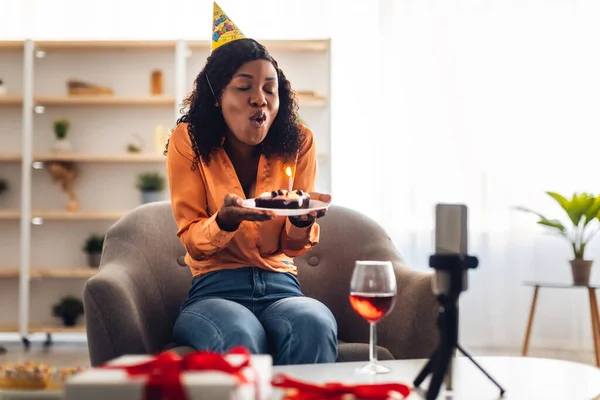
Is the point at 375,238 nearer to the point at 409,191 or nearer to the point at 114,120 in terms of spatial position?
the point at 409,191

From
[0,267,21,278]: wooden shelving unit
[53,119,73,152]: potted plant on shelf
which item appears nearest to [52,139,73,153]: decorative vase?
[53,119,73,152]: potted plant on shelf

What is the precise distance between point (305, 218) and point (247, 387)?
1.00 m

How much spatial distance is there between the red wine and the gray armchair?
2.01 feet

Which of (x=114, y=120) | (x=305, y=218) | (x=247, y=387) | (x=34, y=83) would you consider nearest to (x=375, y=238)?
(x=305, y=218)

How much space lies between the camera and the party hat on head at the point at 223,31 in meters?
2.10

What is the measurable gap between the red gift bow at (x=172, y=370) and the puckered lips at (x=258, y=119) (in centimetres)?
109

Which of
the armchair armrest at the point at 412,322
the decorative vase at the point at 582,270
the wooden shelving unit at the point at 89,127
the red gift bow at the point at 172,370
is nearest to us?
the red gift bow at the point at 172,370

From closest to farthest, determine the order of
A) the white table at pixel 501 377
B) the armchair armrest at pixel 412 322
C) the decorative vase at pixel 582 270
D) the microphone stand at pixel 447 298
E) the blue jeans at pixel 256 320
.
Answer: the microphone stand at pixel 447 298, the white table at pixel 501 377, the blue jeans at pixel 256 320, the armchair armrest at pixel 412 322, the decorative vase at pixel 582 270

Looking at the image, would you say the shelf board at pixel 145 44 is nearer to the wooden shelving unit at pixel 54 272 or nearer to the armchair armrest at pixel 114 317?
the wooden shelving unit at pixel 54 272

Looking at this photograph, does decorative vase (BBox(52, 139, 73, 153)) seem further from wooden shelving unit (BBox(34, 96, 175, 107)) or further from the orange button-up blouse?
the orange button-up blouse

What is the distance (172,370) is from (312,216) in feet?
3.42

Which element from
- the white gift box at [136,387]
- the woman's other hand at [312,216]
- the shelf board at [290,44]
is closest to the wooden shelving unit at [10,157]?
the shelf board at [290,44]

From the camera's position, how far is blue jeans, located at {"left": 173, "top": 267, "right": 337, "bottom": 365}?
5.38ft

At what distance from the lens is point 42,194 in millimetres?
5086
